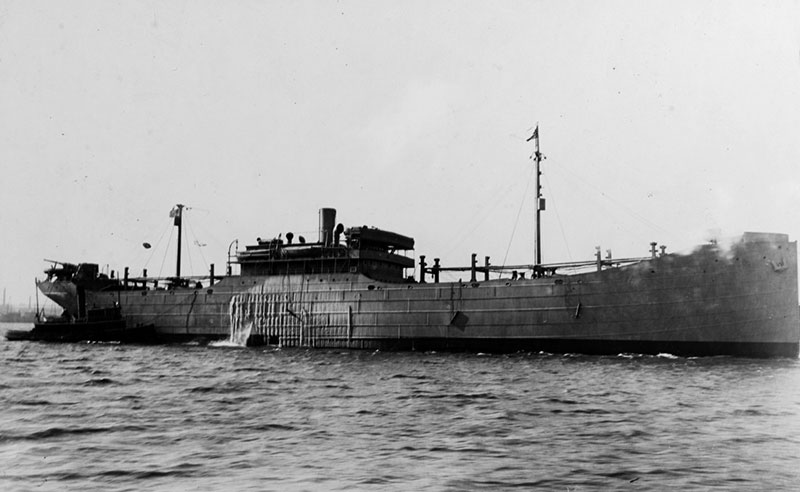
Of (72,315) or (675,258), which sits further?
(72,315)

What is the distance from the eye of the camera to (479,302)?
2961 centimetres

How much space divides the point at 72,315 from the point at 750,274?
130 ft

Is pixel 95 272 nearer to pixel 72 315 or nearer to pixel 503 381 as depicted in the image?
pixel 72 315

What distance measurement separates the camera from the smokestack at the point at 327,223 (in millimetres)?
35219

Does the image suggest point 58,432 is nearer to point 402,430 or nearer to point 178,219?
point 402,430

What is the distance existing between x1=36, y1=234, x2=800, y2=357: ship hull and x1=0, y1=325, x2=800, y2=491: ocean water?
6.03 m

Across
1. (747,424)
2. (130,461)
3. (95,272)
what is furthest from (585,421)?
(95,272)

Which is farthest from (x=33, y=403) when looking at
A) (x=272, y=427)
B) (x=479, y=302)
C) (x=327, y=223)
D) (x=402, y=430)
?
(x=327, y=223)

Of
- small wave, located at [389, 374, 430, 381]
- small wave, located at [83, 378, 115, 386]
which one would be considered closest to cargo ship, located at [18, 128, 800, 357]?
small wave, located at [389, 374, 430, 381]

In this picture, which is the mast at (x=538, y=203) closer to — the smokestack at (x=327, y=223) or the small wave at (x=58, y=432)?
the smokestack at (x=327, y=223)

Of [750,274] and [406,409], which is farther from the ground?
[750,274]

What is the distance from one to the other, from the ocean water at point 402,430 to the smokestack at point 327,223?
50.6 ft

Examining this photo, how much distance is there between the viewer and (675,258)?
2588 cm

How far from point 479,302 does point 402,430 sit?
19.3 metres
